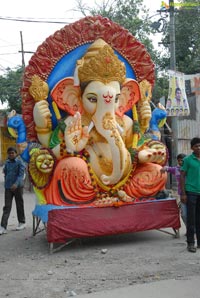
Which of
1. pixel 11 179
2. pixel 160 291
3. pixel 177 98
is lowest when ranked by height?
pixel 160 291

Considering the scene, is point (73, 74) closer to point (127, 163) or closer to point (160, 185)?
point (127, 163)

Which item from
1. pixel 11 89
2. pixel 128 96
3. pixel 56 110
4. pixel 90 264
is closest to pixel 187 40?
pixel 11 89

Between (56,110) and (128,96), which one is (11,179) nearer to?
(56,110)

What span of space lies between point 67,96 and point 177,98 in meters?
5.23

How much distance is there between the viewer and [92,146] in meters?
7.60

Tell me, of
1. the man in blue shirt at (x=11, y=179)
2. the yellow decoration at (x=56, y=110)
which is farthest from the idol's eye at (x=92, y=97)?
the man in blue shirt at (x=11, y=179)

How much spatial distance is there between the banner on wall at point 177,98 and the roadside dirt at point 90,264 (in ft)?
15.3

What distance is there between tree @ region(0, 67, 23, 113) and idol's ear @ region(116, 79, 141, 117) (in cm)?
1406

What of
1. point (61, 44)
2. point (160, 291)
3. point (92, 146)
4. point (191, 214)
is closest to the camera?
point (160, 291)

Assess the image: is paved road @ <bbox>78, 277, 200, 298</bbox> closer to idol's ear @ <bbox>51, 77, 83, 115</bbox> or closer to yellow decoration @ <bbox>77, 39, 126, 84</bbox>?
idol's ear @ <bbox>51, 77, 83, 115</bbox>

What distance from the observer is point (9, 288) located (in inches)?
206

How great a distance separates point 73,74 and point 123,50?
1.00 meters

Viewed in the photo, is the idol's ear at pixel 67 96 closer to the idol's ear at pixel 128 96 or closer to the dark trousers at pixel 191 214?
the idol's ear at pixel 128 96

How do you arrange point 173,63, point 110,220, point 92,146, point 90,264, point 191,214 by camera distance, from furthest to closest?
point 173,63 < point 92,146 < point 110,220 < point 191,214 < point 90,264
